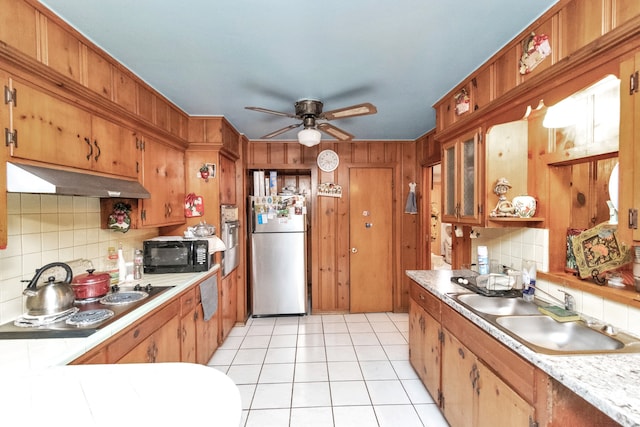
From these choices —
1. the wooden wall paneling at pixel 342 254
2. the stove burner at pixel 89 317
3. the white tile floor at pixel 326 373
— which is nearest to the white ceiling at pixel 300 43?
the stove burner at pixel 89 317

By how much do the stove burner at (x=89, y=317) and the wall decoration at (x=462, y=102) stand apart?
2622mm

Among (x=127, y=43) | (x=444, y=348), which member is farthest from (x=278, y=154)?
(x=444, y=348)

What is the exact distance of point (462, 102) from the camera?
2.09 meters

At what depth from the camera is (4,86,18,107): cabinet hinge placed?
3.94ft

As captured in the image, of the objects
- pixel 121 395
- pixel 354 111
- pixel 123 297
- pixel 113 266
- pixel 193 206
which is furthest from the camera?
pixel 193 206

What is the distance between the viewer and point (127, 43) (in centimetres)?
160

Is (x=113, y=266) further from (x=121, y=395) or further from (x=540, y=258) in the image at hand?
(x=540, y=258)

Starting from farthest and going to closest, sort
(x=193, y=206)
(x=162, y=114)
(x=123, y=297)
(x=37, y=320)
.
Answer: (x=193, y=206) → (x=162, y=114) → (x=123, y=297) → (x=37, y=320)

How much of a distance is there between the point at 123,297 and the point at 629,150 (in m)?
2.64

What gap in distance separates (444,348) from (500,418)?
1.88 ft

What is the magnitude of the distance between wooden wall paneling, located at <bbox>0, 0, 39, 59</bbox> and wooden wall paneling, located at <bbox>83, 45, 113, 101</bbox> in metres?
0.29

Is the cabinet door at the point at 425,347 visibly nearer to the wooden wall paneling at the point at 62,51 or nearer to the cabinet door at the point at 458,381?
the cabinet door at the point at 458,381

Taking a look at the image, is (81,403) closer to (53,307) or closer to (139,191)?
(53,307)

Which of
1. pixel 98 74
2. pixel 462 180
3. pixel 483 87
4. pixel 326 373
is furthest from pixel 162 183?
pixel 483 87
